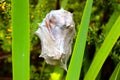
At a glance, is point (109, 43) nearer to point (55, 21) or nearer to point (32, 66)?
point (55, 21)

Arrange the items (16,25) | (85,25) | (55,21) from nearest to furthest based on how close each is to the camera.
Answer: (16,25) → (85,25) → (55,21)

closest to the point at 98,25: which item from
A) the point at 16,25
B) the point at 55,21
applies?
the point at 55,21

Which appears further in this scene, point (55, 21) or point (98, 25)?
point (98, 25)

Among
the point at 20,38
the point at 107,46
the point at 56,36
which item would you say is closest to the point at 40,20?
the point at 56,36

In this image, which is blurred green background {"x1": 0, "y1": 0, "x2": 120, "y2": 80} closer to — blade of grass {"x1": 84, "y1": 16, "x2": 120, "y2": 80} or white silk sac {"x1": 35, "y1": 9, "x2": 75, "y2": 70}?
white silk sac {"x1": 35, "y1": 9, "x2": 75, "y2": 70}

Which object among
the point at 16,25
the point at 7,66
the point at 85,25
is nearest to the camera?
the point at 16,25

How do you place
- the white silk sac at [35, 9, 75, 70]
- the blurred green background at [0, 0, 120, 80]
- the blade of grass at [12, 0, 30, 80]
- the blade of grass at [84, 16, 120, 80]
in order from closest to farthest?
the blade of grass at [12, 0, 30, 80] → the blade of grass at [84, 16, 120, 80] → the white silk sac at [35, 9, 75, 70] → the blurred green background at [0, 0, 120, 80]

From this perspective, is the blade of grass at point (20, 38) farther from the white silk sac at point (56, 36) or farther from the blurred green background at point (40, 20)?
the blurred green background at point (40, 20)

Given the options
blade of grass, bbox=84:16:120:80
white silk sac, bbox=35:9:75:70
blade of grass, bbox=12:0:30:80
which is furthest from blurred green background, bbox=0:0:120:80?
blade of grass, bbox=12:0:30:80
